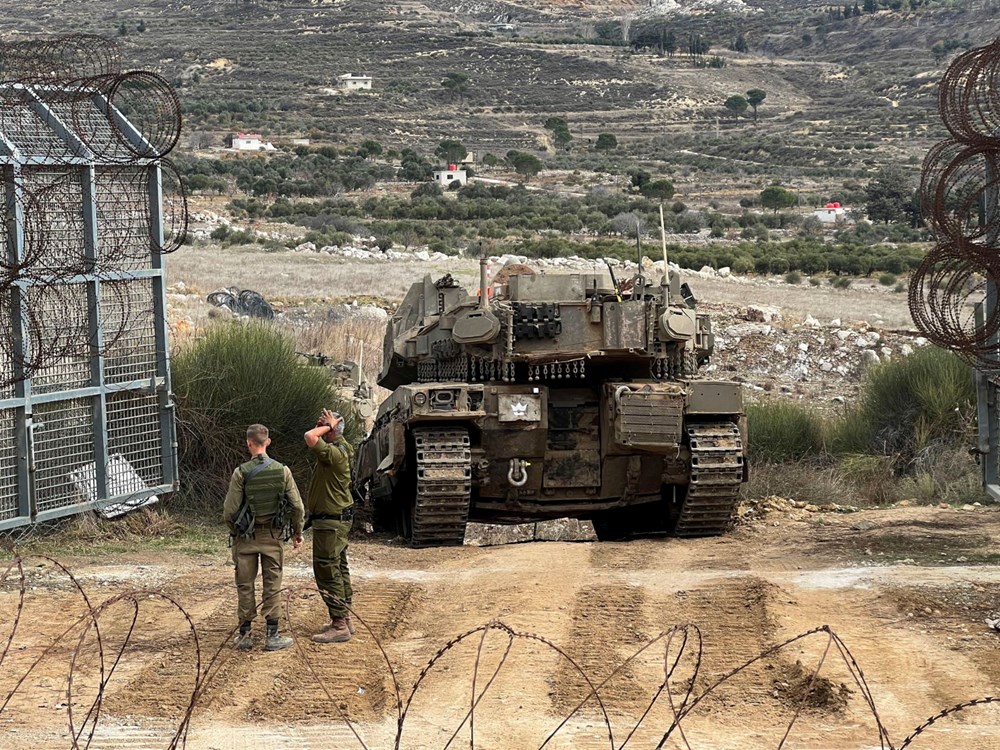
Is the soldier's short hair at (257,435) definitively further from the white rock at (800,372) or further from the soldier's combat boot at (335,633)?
the white rock at (800,372)

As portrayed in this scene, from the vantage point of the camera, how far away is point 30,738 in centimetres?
791

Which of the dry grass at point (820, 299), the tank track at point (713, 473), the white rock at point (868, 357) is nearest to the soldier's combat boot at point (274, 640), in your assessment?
the tank track at point (713, 473)

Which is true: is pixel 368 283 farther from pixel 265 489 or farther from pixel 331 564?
pixel 265 489

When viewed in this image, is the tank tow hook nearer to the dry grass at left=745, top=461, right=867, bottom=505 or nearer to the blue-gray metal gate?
the blue-gray metal gate

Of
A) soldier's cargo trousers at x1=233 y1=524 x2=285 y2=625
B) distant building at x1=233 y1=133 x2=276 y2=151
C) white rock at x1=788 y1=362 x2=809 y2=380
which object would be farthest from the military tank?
distant building at x1=233 y1=133 x2=276 y2=151

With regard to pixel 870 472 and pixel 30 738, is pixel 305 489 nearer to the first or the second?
pixel 870 472

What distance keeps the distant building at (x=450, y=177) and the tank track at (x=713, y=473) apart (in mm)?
49767

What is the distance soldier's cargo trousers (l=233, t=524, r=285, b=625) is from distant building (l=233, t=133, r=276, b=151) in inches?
2428

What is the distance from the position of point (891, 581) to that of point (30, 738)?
6487 millimetres

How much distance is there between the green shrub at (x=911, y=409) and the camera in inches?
746

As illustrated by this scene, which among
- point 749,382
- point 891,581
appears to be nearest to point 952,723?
point 891,581

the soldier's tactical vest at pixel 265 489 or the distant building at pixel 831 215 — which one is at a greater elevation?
the soldier's tactical vest at pixel 265 489

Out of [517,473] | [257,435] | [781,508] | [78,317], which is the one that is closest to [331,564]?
[257,435]

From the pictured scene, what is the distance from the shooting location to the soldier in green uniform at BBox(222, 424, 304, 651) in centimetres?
950
